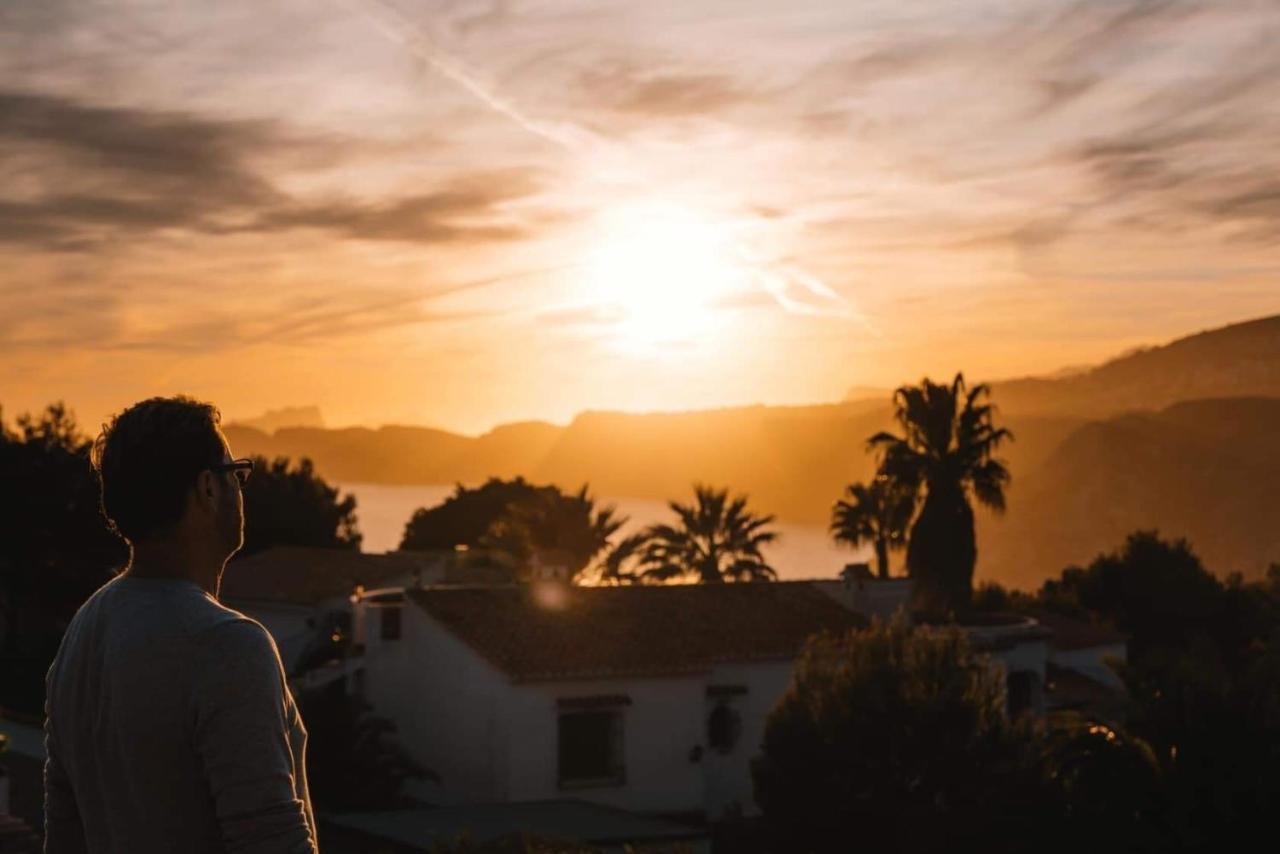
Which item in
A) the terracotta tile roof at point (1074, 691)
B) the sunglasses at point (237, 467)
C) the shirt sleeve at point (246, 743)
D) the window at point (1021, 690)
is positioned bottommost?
the terracotta tile roof at point (1074, 691)

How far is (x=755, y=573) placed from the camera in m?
63.4

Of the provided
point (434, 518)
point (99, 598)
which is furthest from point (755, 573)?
point (99, 598)

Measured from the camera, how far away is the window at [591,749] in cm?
3816

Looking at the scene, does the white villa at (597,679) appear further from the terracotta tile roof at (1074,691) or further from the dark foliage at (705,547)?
the dark foliage at (705,547)

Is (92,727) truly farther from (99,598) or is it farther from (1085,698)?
(1085,698)

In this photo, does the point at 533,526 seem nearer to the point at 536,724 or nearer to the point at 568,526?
the point at 568,526

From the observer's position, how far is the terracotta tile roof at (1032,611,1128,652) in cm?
6044

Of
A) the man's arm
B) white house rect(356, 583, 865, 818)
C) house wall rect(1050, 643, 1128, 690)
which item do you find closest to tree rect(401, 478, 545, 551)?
house wall rect(1050, 643, 1128, 690)

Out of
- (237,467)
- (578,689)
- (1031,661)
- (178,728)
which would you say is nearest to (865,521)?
(1031,661)

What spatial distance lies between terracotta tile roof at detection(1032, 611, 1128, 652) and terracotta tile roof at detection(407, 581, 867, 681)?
17.9 m

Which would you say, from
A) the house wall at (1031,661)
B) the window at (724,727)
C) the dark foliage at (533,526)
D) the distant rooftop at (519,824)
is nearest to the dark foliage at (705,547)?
the dark foliage at (533,526)

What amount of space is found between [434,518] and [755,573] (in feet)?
159

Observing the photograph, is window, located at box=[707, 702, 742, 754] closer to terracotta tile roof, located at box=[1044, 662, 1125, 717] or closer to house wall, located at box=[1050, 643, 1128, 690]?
terracotta tile roof, located at box=[1044, 662, 1125, 717]

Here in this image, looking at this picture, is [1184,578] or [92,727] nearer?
[92,727]
